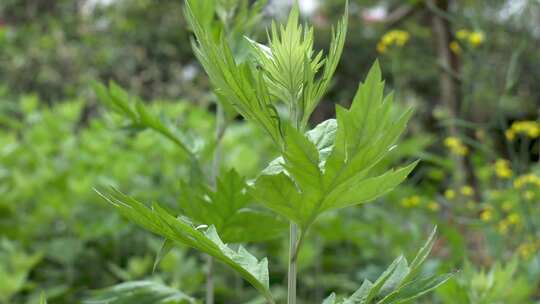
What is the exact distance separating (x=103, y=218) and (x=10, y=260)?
532 millimetres

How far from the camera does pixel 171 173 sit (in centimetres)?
315

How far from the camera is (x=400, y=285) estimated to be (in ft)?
2.40

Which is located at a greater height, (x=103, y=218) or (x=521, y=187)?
(x=521, y=187)

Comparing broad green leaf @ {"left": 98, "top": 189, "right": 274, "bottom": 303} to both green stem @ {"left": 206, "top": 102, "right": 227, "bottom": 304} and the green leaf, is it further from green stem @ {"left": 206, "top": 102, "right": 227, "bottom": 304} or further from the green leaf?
green stem @ {"left": 206, "top": 102, "right": 227, "bottom": 304}

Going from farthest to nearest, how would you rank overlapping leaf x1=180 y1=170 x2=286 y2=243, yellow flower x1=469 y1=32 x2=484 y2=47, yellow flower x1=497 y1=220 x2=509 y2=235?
yellow flower x1=497 y1=220 x2=509 y2=235 → yellow flower x1=469 y1=32 x2=484 y2=47 → overlapping leaf x1=180 y1=170 x2=286 y2=243

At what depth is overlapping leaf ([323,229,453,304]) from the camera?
706 millimetres

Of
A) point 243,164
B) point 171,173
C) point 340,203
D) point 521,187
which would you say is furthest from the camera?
point 171,173

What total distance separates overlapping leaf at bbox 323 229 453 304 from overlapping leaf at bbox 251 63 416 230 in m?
0.08

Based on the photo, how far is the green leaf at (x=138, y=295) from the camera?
112 cm

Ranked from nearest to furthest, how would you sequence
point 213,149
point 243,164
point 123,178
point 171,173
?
point 213,149 → point 243,164 → point 123,178 → point 171,173

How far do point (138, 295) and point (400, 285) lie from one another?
539mm

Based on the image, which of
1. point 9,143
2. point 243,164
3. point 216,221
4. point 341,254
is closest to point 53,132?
point 9,143

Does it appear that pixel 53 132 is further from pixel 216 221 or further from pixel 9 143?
pixel 216 221

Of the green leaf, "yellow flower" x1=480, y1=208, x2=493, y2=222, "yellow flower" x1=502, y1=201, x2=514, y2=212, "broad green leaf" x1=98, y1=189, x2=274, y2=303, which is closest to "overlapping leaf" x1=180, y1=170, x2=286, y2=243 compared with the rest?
the green leaf
